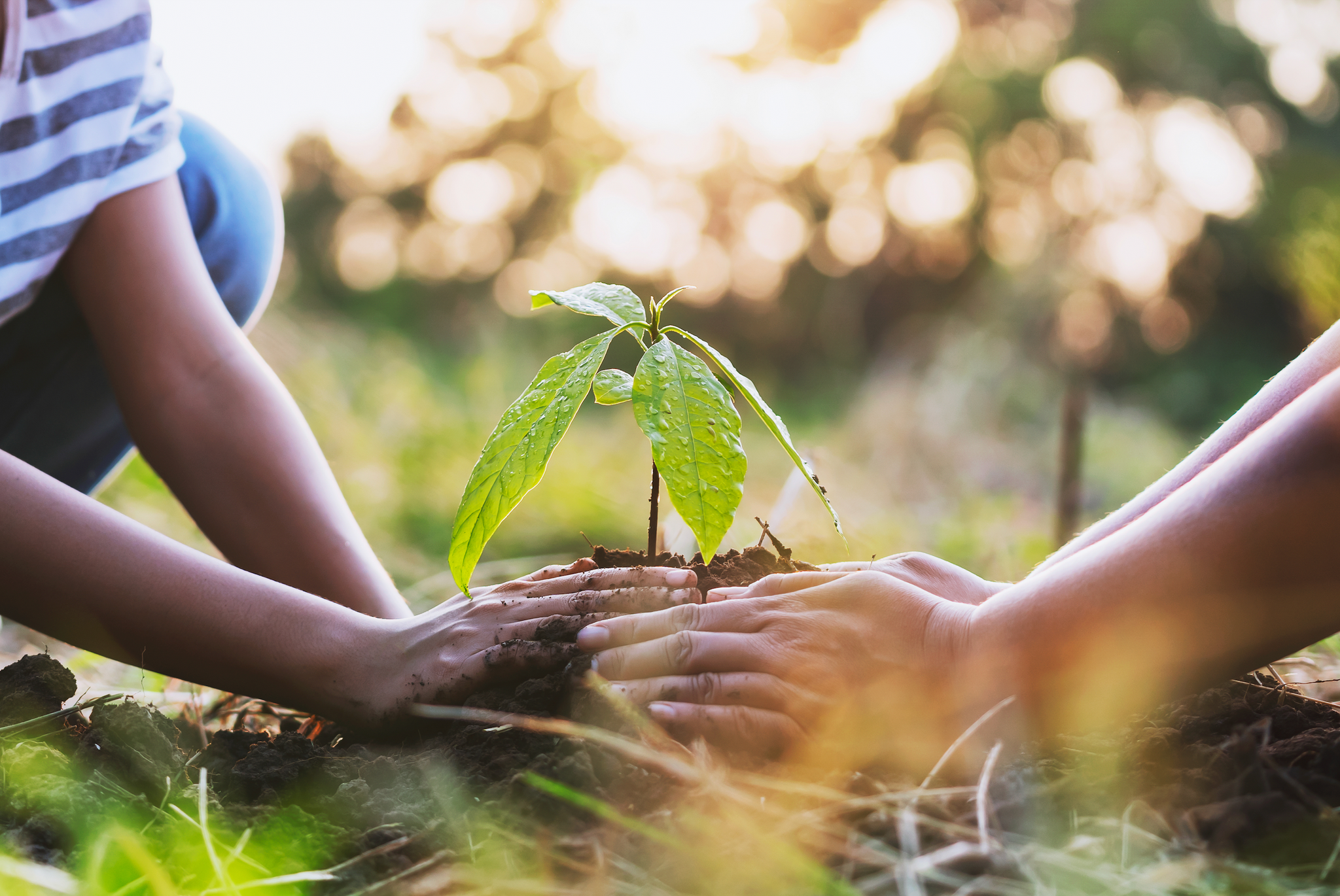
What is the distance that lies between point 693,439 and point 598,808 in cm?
37

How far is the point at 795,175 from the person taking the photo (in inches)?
454

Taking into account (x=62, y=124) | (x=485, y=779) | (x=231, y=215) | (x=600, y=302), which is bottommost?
(x=485, y=779)

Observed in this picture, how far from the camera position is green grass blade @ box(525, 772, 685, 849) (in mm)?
683

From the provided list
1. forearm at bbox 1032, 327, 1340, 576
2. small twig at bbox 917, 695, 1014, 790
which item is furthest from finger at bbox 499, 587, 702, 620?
forearm at bbox 1032, 327, 1340, 576

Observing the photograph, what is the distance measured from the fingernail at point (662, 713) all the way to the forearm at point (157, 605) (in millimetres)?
350

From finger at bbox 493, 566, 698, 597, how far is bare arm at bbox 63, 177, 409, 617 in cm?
39

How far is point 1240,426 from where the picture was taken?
1133mm

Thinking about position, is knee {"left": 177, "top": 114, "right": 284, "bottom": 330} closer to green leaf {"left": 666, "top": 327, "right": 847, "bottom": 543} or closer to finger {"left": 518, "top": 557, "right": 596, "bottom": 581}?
finger {"left": 518, "top": 557, "right": 596, "bottom": 581}

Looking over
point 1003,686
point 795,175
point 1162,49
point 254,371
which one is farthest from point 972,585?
point 1162,49

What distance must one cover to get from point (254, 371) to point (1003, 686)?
1.24 metres

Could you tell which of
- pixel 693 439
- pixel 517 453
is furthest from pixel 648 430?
pixel 517 453

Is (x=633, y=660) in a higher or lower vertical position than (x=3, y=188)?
lower

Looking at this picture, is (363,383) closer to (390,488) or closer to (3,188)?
(390,488)

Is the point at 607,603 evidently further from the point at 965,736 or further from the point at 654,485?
the point at 965,736
